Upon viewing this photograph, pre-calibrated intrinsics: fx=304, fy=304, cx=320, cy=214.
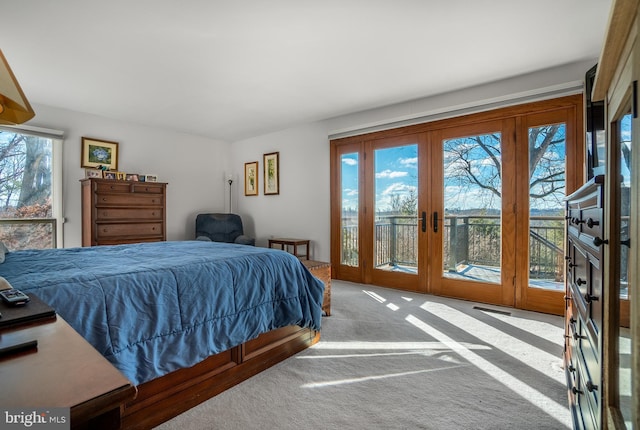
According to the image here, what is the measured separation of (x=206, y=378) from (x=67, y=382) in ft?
4.52

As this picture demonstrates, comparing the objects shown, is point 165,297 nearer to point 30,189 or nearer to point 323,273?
point 323,273

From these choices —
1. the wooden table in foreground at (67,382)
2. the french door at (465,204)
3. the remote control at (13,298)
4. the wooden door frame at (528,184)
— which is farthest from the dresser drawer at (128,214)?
the wooden door frame at (528,184)

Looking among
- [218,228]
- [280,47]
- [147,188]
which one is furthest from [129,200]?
[280,47]

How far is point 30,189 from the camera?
3885 mm

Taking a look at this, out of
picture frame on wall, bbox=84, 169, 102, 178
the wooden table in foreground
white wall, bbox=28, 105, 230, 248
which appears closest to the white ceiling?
white wall, bbox=28, 105, 230, 248

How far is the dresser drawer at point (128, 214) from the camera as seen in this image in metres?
3.93

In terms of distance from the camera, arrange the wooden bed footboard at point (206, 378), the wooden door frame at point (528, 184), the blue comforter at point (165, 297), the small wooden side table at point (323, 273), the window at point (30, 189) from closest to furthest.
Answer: the blue comforter at point (165, 297) → the wooden bed footboard at point (206, 378) → the small wooden side table at point (323, 273) → the wooden door frame at point (528, 184) → the window at point (30, 189)

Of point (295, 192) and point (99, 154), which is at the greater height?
point (99, 154)

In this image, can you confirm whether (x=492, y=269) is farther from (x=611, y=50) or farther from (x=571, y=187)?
(x=611, y=50)

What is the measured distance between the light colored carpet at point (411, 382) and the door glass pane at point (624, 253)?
982mm

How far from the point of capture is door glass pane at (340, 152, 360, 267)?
440 cm

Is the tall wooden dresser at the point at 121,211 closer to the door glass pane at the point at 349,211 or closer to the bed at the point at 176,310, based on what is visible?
the bed at the point at 176,310

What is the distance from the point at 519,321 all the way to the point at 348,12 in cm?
299

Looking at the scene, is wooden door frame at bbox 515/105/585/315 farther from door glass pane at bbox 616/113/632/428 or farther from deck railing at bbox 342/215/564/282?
door glass pane at bbox 616/113/632/428
